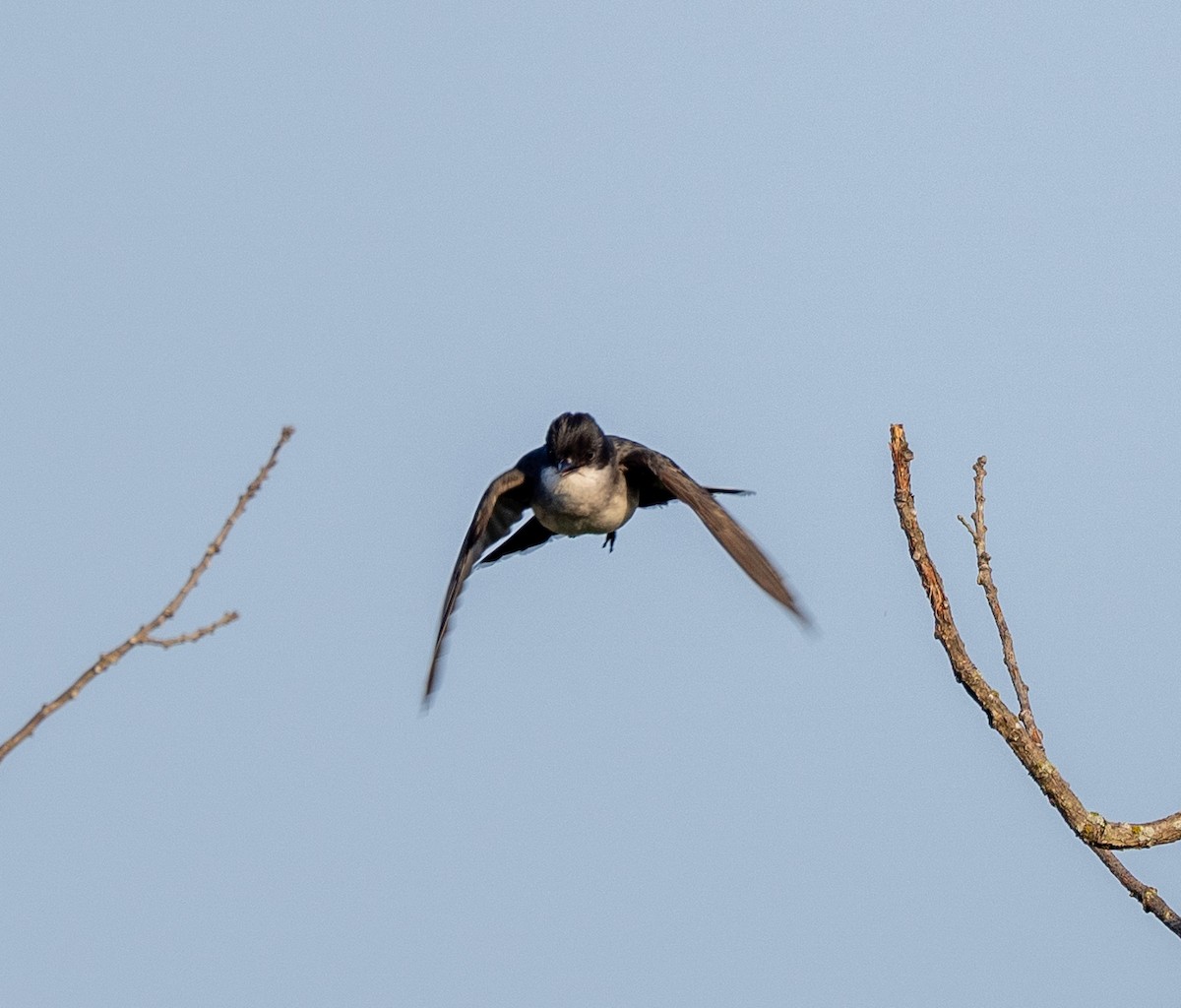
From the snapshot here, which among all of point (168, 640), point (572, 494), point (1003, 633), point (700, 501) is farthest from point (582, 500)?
point (168, 640)

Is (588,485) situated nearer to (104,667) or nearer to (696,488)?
(696,488)

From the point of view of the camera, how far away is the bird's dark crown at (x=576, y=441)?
12.2m

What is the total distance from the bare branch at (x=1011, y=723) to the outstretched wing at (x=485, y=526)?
4.24 metres

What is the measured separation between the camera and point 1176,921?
20.2 ft

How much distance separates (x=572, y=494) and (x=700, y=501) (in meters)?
1.45

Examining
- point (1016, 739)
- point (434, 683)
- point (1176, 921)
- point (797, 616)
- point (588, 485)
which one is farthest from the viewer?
point (588, 485)

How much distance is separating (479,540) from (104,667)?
8.21 meters

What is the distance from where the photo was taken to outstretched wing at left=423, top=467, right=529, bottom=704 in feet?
37.0

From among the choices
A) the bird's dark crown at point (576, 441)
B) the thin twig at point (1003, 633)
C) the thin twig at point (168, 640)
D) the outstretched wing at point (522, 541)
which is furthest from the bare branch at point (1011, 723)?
the outstretched wing at point (522, 541)

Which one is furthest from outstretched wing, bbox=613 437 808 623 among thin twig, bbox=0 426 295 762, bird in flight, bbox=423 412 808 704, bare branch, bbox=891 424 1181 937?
thin twig, bbox=0 426 295 762

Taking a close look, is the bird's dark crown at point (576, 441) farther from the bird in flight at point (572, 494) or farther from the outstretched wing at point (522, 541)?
the outstretched wing at point (522, 541)

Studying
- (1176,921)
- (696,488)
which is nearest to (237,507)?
(1176,921)

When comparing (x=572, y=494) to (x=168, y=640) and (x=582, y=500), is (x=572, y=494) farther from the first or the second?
(x=168, y=640)

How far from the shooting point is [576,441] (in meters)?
12.1
